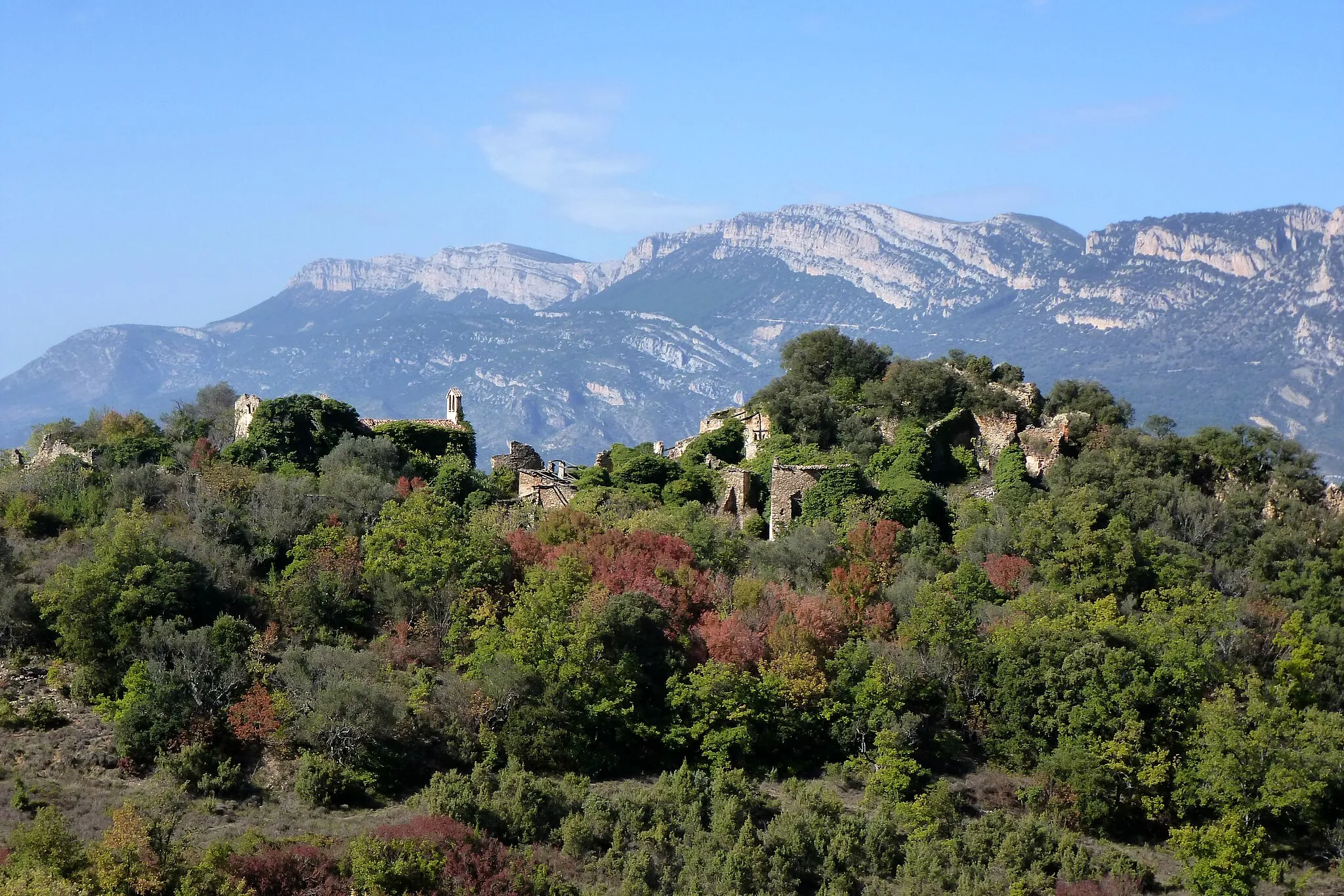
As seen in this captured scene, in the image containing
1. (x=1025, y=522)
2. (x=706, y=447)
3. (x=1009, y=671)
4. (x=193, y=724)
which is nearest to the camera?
(x=193, y=724)

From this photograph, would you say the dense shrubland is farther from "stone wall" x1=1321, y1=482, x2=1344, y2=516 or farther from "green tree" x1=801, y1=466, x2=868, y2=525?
"stone wall" x1=1321, y1=482, x2=1344, y2=516

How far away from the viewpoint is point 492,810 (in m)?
32.7

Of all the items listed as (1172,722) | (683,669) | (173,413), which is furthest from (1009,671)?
(173,413)

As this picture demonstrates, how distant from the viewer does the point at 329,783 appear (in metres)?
33.5

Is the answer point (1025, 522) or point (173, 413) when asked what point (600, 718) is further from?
point (173, 413)

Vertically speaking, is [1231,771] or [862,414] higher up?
[862,414]

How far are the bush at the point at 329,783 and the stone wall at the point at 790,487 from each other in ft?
57.7

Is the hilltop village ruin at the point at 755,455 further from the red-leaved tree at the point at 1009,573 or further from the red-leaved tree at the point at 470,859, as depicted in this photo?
the red-leaved tree at the point at 470,859

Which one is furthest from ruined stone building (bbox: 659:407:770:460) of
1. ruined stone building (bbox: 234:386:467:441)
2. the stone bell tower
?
the stone bell tower

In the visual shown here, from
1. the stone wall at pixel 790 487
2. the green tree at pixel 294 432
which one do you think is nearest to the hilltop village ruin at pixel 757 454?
the stone wall at pixel 790 487

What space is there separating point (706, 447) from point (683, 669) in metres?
17.4

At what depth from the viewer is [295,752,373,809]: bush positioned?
33281mm

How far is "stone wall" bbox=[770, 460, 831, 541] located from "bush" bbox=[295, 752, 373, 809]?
57.7ft

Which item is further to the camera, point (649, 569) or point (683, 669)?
point (649, 569)
